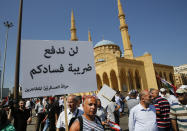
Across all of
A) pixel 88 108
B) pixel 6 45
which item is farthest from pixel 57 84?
pixel 6 45

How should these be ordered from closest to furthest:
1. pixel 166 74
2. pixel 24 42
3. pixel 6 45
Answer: pixel 24 42, pixel 6 45, pixel 166 74

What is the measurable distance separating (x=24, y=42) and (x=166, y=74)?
3467 centimetres

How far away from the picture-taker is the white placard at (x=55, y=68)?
209 cm

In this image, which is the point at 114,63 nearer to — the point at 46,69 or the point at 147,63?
the point at 147,63

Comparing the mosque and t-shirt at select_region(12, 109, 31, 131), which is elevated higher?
the mosque

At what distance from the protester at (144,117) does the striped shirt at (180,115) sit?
0.36 metres

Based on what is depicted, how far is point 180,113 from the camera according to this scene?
2.29 metres

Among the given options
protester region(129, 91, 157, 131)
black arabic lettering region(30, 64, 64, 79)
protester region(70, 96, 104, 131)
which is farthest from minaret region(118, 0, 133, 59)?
protester region(70, 96, 104, 131)

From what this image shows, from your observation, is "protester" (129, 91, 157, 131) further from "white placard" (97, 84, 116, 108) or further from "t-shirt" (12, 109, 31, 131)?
"t-shirt" (12, 109, 31, 131)

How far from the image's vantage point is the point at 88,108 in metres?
1.67

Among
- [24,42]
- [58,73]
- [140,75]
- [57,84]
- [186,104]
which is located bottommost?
[186,104]

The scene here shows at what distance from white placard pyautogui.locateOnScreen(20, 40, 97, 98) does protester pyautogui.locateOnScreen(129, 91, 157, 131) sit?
1007mm

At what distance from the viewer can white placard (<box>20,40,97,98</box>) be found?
2.09 meters

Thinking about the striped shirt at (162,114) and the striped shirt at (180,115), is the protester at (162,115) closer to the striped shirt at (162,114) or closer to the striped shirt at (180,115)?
the striped shirt at (162,114)
